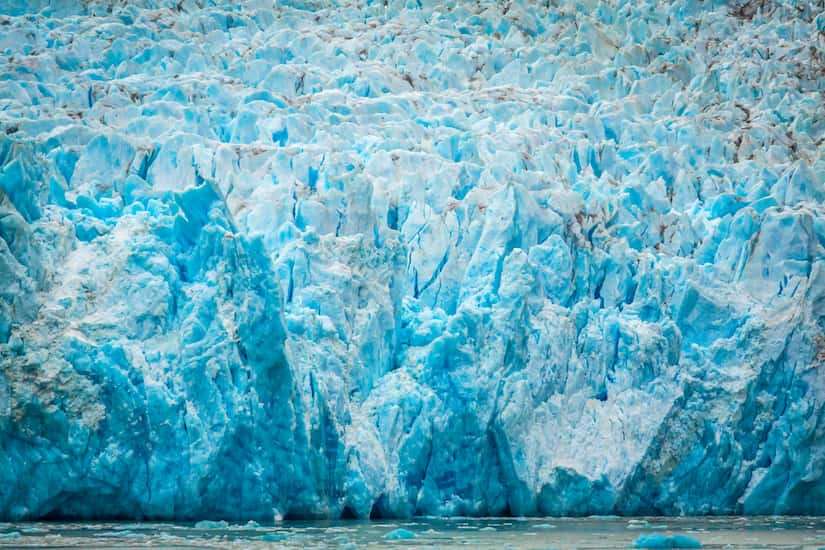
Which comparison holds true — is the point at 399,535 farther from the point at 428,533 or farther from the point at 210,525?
the point at 210,525

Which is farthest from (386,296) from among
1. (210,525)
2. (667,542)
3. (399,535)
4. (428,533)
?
(667,542)

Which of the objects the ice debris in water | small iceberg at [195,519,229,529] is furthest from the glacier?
the ice debris in water

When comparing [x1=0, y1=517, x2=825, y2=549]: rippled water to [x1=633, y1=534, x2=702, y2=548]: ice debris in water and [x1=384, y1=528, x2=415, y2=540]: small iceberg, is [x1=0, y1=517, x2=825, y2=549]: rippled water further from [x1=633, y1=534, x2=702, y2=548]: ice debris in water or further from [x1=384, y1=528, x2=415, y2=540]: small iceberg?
[x1=633, y1=534, x2=702, y2=548]: ice debris in water

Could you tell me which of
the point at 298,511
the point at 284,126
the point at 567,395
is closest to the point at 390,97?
the point at 284,126

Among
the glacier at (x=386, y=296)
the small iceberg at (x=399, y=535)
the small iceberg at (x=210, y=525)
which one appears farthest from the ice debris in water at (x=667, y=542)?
the small iceberg at (x=210, y=525)

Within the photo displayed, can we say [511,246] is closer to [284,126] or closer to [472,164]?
[472,164]

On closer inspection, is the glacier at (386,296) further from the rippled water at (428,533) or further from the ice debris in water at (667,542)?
the ice debris in water at (667,542)
